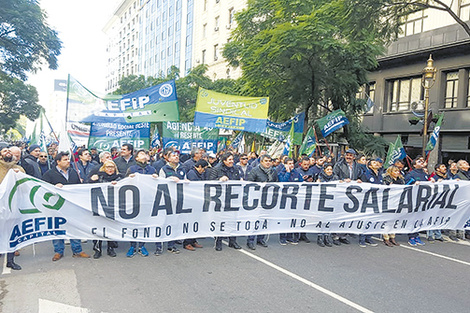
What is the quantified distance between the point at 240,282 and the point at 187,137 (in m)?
8.52

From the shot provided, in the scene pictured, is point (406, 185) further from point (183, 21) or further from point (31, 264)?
point (183, 21)

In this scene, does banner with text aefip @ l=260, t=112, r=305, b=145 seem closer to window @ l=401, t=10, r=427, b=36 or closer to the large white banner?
the large white banner

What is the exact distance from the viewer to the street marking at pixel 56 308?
424 centimetres

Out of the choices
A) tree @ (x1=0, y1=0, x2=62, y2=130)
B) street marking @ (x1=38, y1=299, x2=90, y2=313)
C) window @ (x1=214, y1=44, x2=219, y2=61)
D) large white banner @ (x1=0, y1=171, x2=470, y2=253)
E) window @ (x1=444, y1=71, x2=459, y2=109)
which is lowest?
street marking @ (x1=38, y1=299, x2=90, y2=313)

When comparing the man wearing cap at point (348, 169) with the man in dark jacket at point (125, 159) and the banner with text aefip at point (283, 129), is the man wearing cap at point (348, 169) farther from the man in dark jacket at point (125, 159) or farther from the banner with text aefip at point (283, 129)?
the banner with text aefip at point (283, 129)

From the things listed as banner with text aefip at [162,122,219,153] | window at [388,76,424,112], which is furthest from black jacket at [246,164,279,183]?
window at [388,76,424,112]

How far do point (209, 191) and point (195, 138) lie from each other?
6.47 meters

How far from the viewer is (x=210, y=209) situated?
7070 mm

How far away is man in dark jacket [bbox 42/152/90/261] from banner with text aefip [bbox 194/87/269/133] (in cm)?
481

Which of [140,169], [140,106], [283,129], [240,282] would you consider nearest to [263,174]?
[140,169]

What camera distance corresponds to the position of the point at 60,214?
616 cm

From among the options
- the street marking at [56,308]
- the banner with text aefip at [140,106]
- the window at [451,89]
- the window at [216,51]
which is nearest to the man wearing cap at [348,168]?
the banner with text aefip at [140,106]

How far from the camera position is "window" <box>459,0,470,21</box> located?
1770 centimetres

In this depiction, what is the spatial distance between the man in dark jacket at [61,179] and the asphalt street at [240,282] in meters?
0.17
